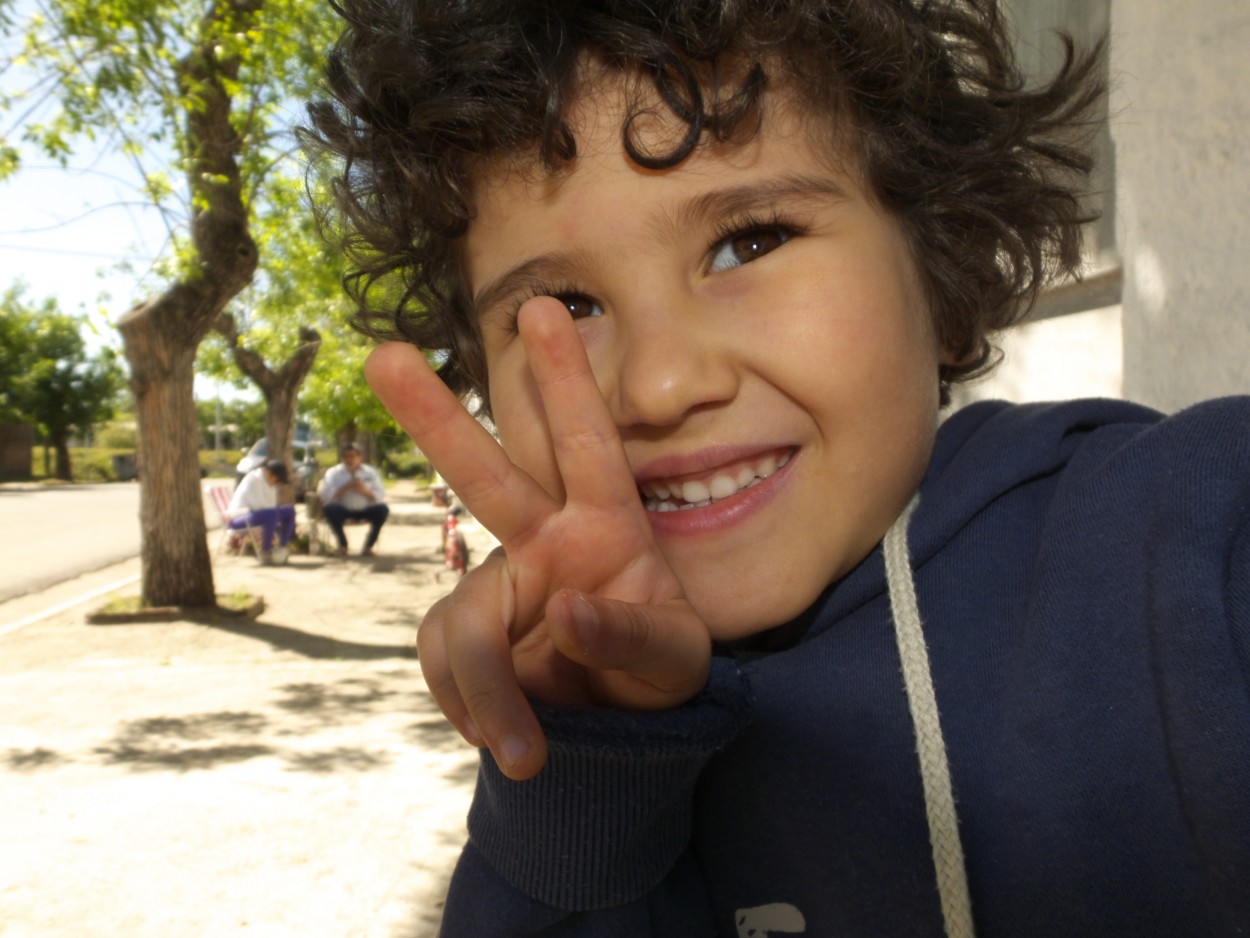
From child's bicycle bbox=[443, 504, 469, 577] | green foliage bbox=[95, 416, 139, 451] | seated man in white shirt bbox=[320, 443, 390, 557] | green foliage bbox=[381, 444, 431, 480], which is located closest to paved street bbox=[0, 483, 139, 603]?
seated man in white shirt bbox=[320, 443, 390, 557]

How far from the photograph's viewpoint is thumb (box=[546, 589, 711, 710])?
2.99 feet

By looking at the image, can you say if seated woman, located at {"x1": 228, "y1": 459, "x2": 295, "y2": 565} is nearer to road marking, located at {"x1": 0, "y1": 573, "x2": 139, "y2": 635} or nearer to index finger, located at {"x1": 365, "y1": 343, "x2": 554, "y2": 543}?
road marking, located at {"x1": 0, "y1": 573, "x2": 139, "y2": 635}

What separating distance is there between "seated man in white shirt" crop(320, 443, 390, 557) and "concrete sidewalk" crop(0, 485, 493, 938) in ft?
16.9

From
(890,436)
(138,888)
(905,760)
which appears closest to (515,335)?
(890,436)

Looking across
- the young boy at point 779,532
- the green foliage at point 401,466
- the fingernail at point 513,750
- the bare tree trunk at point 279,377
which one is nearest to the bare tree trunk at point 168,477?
the bare tree trunk at point 279,377

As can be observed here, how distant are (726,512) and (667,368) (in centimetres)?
20

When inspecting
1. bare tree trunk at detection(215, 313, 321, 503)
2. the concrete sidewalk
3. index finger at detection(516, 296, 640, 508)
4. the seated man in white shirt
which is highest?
bare tree trunk at detection(215, 313, 321, 503)

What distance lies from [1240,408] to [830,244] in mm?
524

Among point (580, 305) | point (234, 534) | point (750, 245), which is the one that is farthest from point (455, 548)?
point (750, 245)

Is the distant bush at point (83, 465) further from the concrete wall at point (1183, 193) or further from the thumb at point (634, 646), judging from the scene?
the thumb at point (634, 646)

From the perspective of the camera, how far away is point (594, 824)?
1.20 meters

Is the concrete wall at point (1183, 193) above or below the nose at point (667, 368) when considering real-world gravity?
above

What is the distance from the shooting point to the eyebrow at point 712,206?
1311 millimetres

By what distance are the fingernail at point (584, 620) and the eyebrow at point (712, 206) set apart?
570mm
